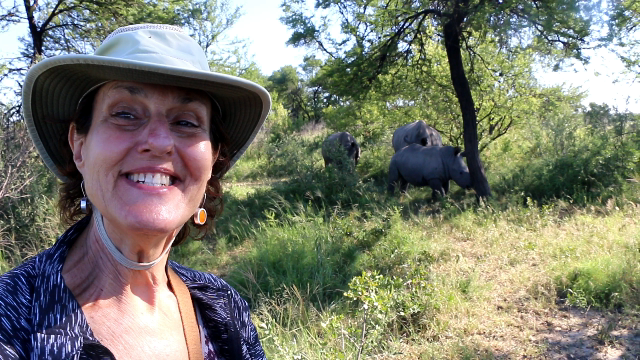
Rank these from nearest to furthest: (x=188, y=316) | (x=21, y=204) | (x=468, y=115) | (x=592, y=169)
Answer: (x=188, y=316) < (x=21, y=204) < (x=592, y=169) < (x=468, y=115)

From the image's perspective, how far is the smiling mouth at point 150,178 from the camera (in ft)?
4.25

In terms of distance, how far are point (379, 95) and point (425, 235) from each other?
4887 millimetres

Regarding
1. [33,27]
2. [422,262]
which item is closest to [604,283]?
[422,262]

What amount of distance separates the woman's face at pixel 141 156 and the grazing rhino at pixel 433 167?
9.37m

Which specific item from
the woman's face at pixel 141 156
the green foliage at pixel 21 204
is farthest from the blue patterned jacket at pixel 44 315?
the green foliage at pixel 21 204

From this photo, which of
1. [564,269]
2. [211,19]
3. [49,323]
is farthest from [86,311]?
[211,19]

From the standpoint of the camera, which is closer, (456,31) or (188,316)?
(188,316)

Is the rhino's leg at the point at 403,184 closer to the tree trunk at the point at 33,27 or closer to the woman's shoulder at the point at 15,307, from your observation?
the tree trunk at the point at 33,27

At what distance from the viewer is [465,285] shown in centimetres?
538

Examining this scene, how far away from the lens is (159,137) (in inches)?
51.7

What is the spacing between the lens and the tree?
25.0 feet

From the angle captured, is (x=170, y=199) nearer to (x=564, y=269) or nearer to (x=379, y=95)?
(x=564, y=269)

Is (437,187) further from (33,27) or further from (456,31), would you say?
(33,27)

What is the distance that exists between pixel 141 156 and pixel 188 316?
52 centimetres
